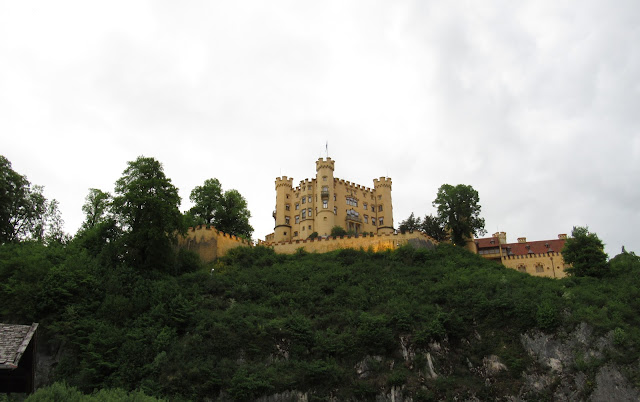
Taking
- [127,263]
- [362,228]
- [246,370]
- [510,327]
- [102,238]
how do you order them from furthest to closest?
[362,228] → [102,238] → [127,263] → [510,327] → [246,370]

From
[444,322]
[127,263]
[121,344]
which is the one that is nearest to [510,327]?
[444,322]

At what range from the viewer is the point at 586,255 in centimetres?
5375

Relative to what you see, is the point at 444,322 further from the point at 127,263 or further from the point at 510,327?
the point at 127,263

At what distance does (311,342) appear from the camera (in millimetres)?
38812

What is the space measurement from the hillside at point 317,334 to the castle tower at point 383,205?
31942 mm

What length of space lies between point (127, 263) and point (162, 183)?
8377 millimetres

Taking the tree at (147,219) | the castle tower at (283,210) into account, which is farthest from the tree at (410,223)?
the tree at (147,219)

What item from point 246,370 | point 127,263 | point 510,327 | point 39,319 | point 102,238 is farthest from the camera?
point 102,238

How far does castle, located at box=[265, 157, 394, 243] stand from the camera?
3054 inches

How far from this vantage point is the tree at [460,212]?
6950 centimetres

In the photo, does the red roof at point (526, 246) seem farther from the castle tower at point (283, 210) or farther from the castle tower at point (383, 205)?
the castle tower at point (283, 210)

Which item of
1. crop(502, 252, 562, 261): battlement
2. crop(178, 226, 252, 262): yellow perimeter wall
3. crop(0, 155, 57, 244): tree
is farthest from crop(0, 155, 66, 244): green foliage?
crop(502, 252, 562, 261): battlement

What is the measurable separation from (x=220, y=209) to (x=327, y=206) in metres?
16.5

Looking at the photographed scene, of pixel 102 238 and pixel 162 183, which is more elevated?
pixel 162 183
